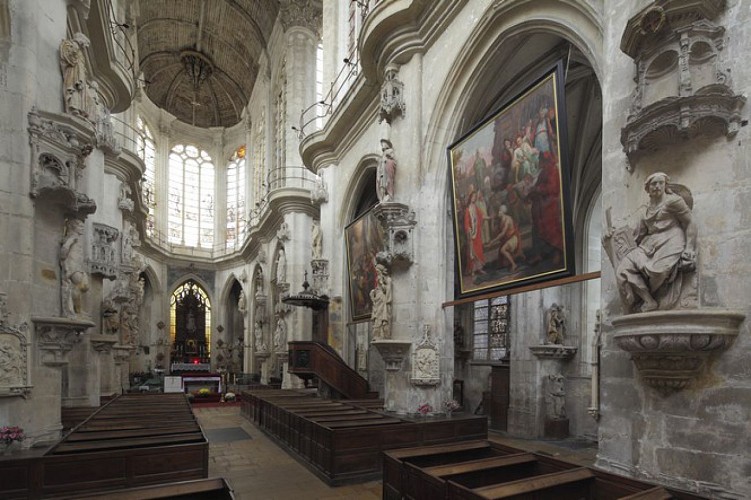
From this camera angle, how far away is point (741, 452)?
3.99 metres

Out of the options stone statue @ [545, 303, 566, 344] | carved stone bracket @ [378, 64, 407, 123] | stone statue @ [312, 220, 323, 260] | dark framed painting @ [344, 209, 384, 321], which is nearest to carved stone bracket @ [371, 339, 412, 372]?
dark framed painting @ [344, 209, 384, 321]

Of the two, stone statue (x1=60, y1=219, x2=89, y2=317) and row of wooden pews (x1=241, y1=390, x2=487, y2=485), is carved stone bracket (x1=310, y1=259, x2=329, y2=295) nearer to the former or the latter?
row of wooden pews (x1=241, y1=390, x2=487, y2=485)

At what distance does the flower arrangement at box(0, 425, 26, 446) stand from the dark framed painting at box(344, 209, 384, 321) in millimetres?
8011

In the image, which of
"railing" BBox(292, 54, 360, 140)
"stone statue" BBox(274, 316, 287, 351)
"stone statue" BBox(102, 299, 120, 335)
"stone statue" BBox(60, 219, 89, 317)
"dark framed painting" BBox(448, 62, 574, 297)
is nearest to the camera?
"dark framed painting" BBox(448, 62, 574, 297)

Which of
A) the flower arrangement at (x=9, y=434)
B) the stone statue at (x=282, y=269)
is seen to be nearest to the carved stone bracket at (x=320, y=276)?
the stone statue at (x=282, y=269)

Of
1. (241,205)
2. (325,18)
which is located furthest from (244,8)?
(241,205)

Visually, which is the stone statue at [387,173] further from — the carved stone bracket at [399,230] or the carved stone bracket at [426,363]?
the carved stone bracket at [426,363]

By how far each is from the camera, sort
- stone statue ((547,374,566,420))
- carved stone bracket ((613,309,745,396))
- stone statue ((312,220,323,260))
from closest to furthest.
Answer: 1. carved stone bracket ((613,309,745,396))
2. stone statue ((547,374,566,420))
3. stone statue ((312,220,323,260))

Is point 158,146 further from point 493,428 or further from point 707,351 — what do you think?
point 707,351

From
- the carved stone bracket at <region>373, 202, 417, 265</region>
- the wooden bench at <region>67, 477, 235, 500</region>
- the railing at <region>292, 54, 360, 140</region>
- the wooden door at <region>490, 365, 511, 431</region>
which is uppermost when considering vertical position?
the railing at <region>292, 54, 360, 140</region>

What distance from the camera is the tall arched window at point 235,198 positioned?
1212 inches

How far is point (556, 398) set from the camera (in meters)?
11.1

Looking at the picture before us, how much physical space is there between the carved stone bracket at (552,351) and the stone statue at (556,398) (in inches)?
17.8

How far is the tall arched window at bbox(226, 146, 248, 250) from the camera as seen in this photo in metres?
30.8
